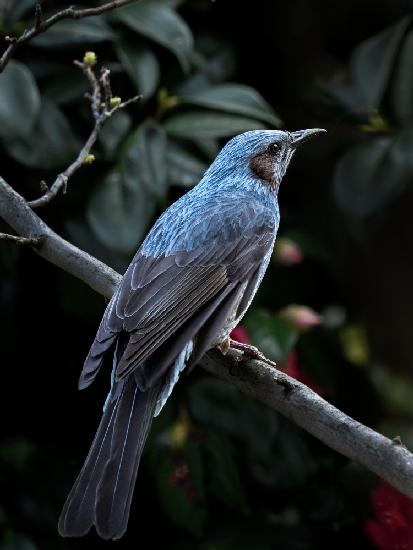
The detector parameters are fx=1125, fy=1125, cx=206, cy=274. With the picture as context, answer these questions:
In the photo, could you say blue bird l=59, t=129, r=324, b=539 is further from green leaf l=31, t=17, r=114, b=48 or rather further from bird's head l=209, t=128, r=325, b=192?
green leaf l=31, t=17, r=114, b=48

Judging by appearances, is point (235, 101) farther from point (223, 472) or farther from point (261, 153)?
point (223, 472)

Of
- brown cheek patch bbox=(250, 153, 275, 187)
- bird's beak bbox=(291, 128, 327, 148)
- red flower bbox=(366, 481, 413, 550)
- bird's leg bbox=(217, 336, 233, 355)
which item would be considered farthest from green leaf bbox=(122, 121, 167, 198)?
red flower bbox=(366, 481, 413, 550)

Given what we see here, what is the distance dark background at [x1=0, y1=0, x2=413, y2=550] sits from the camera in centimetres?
442

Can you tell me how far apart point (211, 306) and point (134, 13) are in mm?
1565

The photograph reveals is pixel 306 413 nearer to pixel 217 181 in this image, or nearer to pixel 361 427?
pixel 361 427

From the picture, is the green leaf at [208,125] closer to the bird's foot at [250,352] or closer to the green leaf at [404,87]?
the green leaf at [404,87]

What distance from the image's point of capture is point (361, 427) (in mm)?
2928

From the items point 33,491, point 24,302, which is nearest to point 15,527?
point 33,491

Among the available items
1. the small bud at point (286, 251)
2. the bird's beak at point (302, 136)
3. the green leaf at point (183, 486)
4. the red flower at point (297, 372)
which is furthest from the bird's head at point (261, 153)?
the green leaf at point (183, 486)

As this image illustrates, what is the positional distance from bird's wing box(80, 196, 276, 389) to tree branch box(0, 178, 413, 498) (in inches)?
5.7

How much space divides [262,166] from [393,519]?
57.8 inches

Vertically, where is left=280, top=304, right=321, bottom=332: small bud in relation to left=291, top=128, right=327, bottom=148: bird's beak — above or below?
below

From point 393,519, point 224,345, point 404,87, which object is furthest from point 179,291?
point 404,87

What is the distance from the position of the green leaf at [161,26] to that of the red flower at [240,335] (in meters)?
1.11
